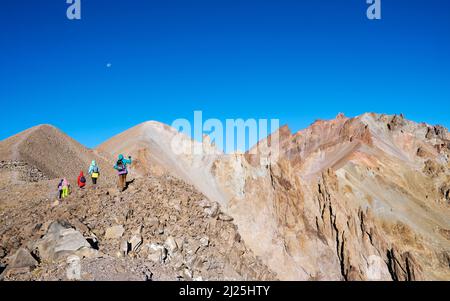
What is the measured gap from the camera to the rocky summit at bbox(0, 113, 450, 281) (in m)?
11.5

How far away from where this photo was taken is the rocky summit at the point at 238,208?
37.6 feet

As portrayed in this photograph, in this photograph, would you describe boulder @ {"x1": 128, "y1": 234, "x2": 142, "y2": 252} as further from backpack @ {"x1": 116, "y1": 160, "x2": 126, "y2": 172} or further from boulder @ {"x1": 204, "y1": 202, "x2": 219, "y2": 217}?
backpack @ {"x1": 116, "y1": 160, "x2": 126, "y2": 172}

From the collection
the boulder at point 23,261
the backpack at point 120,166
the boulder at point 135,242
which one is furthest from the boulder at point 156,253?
the backpack at point 120,166

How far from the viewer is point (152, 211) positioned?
44.5ft

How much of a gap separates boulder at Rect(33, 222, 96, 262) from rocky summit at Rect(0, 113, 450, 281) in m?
0.03

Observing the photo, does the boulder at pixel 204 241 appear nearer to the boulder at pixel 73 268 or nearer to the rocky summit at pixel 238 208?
the rocky summit at pixel 238 208

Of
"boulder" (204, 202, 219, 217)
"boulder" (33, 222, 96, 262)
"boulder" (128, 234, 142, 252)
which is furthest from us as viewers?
"boulder" (204, 202, 219, 217)

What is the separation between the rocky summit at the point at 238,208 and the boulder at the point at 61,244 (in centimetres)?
3

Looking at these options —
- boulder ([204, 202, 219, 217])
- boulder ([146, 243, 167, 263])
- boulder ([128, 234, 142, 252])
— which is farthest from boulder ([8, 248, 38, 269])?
boulder ([204, 202, 219, 217])

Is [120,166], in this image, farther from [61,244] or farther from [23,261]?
[23,261]

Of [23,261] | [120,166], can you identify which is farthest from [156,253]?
[120,166]

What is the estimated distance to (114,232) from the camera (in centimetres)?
1199
